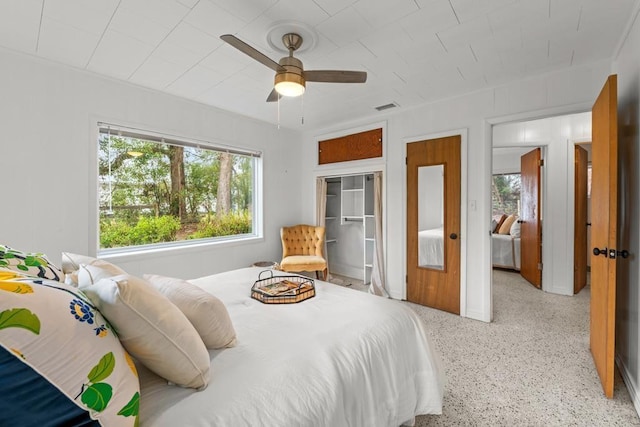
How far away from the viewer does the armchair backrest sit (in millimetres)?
4418

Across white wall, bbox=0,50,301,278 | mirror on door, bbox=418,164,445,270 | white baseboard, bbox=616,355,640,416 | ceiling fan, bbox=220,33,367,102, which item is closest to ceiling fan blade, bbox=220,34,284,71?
ceiling fan, bbox=220,33,367,102

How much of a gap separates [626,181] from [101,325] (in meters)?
3.17

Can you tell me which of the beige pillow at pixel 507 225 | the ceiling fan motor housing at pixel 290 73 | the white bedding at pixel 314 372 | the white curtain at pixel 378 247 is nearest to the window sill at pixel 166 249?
the white bedding at pixel 314 372

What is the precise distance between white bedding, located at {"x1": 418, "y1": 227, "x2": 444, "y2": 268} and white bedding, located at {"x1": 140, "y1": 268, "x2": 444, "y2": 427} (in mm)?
1970

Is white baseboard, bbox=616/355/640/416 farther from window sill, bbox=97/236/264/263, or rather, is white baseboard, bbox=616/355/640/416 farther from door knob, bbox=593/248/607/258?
window sill, bbox=97/236/264/263

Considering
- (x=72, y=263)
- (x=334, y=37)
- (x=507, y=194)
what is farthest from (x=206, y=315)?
(x=507, y=194)

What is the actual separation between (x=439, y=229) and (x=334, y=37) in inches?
96.6

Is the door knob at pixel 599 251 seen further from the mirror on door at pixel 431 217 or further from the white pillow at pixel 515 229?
the white pillow at pixel 515 229

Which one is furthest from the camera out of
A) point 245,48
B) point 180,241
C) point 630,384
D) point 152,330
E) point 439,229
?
point 180,241

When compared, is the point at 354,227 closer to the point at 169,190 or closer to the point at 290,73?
the point at 169,190

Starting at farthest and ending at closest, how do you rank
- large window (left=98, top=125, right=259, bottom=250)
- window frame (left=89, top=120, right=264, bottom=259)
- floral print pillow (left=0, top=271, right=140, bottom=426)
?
large window (left=98, top=125, right=259, bottom=250)
window frame (left=89, top=120, right=264, bottom=259)
floral print pillow (left=0, top=271, right=140, bottom=426)

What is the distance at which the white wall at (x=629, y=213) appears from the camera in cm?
185

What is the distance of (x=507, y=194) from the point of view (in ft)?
21.0

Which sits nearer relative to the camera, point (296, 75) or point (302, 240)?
point (296, 75)
